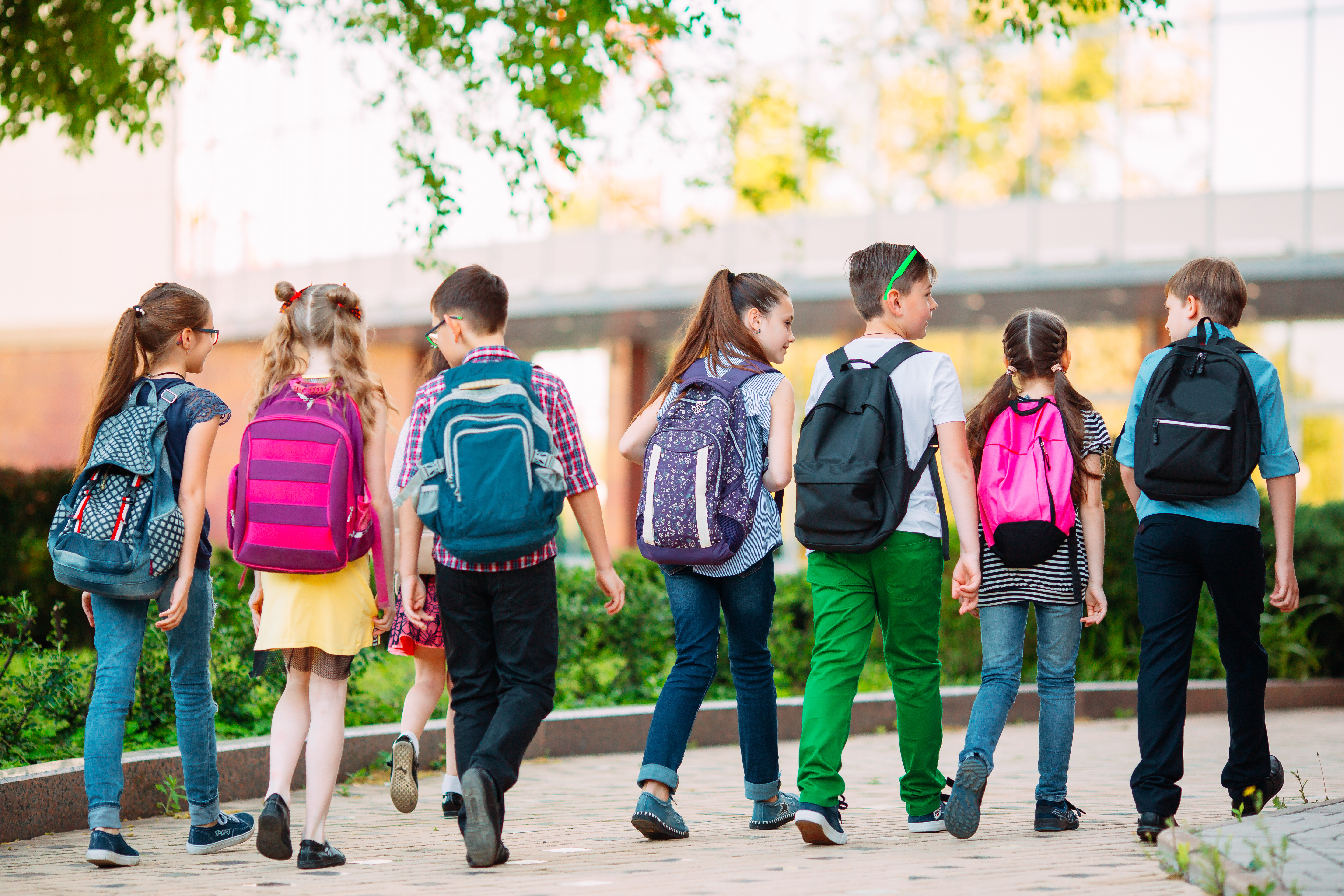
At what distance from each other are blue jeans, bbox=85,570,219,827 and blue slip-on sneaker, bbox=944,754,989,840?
7.97 feet

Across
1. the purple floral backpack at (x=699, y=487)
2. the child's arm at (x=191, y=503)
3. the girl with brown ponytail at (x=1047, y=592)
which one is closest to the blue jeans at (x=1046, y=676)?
the girl with brown ponytail at (x=1047, y=592)

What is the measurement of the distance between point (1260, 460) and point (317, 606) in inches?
121

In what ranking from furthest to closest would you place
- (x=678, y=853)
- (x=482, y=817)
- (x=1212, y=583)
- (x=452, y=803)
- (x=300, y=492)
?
(x=452, y=803)
(x=1212, y=583)
(x=678, y=853)
(x=300, y=492)
(x=482, y=817)

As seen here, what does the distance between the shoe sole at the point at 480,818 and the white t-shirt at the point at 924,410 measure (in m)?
1.52

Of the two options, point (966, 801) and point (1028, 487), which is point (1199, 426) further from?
point (966, 801)

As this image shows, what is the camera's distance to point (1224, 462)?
4250 millimetres

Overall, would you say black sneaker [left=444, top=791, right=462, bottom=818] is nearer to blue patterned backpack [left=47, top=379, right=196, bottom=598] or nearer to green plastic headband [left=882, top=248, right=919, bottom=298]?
blue patterned backpack [left=47, top=379, right=196, bottom=598]

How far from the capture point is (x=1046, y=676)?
4656 mm

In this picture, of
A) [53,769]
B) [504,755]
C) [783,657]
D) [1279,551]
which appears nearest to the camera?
[504,755]

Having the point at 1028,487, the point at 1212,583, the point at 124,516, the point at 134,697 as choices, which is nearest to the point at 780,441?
the point at 1028,487

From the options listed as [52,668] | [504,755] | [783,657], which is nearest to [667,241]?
[783,657]

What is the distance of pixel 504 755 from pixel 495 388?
111cm

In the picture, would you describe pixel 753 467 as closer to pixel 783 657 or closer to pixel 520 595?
pixel 520 595

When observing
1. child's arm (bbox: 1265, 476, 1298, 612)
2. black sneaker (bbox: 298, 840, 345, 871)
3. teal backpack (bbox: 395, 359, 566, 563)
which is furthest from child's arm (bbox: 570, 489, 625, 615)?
child's arm (bbox: 1265, 476, 1298, 612)
